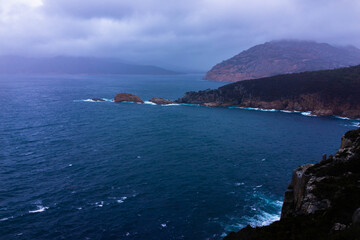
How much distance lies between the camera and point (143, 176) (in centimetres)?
4547

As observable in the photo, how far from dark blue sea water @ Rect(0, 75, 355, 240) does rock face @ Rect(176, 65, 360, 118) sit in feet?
144

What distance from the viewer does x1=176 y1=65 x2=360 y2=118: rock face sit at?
122500 millimetres

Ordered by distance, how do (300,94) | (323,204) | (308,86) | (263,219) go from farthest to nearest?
(308,86) < (300,94) < (263,219) < (323,204)

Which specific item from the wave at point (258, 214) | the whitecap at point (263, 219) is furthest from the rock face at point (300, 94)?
the whitecap at point (263, 219)

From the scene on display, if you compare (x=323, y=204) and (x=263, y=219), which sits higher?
(x=323, y=204)

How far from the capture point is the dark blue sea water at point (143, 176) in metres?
31.8

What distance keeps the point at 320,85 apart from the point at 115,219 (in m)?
142

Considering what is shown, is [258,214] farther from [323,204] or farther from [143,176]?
[143,176]

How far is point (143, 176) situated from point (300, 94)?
399ft

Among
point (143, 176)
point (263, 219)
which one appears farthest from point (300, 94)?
point (263, 219)

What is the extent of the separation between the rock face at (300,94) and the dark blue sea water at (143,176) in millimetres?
43783

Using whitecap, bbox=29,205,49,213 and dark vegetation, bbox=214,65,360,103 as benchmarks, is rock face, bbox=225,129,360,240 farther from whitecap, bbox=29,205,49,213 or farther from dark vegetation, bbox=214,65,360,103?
dark vegetation, bbox=214,65,360,103

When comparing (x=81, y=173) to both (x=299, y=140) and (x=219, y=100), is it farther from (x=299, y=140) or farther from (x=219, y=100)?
(x=219, y=100)

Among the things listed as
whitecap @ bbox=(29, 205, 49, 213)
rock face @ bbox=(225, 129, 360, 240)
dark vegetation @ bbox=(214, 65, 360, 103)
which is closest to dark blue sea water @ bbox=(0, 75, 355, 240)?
whitecap @ bbox=(29, 205, 49, 213)
